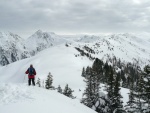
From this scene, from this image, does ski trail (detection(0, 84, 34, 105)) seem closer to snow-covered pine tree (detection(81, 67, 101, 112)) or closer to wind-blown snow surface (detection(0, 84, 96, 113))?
wind-blown snow surface (detection(0, 84, 96, 113))

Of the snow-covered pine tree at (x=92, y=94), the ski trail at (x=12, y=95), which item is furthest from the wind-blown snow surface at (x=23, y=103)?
the snow-covered pine tree at (x=92, y=94)

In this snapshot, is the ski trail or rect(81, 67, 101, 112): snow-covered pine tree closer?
the ski trail

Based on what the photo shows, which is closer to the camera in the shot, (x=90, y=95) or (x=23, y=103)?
(x=23, y=103)

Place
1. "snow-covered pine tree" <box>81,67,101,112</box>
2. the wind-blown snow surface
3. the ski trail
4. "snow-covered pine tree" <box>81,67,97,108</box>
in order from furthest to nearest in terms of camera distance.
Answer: "snow-covered pine tree" <box>81,67,97,108</box> < "snow-covered pine tree" <box>81,67,101,112</box> < the ski trail < the wind-blown snow surface

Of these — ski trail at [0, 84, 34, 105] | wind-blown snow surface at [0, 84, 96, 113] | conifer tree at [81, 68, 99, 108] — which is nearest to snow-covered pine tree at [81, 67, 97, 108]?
conifer tree at [81, 68, 99, 108]

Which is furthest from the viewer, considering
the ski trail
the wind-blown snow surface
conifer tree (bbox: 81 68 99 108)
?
conifer tree (bbox: 81 68 99 108)

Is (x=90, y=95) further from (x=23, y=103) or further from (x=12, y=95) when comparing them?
(x=23, y=103)

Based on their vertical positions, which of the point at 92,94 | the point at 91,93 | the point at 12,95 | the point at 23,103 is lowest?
the point at 92,94

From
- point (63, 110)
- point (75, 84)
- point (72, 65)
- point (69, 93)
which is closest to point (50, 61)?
point (72, 65)

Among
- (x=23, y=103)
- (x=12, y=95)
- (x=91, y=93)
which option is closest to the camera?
(x=23, y=103)

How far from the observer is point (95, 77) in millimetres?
46875

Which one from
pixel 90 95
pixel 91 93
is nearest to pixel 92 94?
pixel 91 93

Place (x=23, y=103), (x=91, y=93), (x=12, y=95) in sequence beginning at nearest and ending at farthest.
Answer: (x=23, y=103)
(x=12, y=95)
(x=91, y=93)

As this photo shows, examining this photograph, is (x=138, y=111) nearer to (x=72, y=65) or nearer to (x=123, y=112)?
(x=123, y=112)
